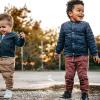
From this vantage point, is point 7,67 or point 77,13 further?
point 7,67

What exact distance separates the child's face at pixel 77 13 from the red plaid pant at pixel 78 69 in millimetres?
620

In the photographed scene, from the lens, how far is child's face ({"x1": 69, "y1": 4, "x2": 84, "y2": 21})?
7.25m

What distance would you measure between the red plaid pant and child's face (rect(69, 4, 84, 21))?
0.62m

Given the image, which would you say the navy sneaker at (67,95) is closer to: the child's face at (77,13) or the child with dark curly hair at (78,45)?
the child with dark curly hair at (78,45)

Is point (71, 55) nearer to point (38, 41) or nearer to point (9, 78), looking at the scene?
point (9, 78)

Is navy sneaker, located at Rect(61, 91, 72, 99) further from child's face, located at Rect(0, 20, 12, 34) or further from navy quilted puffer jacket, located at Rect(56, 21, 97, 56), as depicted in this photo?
child's face, located at Rect(0, 20, 12, 34)

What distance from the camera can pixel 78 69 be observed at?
7.20 m

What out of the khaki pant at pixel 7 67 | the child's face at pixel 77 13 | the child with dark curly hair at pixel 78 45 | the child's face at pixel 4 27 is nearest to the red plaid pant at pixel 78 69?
the child with dark curly hair at pixel 78 45

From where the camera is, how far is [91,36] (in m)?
7.18

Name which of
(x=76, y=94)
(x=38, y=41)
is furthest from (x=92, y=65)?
(x=76, y=94)

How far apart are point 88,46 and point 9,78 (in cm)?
136

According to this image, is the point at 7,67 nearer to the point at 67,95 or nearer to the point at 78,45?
the point at 67,95

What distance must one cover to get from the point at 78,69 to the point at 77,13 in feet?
2.90

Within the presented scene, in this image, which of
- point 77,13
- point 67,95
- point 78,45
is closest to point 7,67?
→ point 67,95
